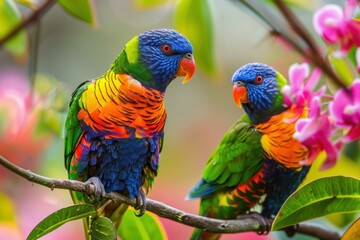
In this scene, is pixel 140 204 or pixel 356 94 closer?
pixel 356 94

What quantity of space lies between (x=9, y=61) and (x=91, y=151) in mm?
2395

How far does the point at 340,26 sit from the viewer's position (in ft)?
2.20

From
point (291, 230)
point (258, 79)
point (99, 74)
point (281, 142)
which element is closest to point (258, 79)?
point (258, 79)

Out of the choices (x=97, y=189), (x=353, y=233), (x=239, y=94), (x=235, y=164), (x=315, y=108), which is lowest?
(x=353, y=233)

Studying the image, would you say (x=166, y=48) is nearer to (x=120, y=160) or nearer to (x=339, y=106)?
(x=120, y=160)

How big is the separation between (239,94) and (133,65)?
317 millimetres

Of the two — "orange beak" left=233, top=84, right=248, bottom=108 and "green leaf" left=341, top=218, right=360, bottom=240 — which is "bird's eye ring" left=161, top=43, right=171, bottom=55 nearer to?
"orange beak" left=233, top=84, right=248, bottom=108

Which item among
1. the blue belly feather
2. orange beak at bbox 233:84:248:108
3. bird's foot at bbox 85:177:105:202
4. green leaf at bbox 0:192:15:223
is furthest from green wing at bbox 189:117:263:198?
green leaf at bbox 0:192:15:223

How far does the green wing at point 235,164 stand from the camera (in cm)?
158

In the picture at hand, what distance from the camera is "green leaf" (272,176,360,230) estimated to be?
95cm

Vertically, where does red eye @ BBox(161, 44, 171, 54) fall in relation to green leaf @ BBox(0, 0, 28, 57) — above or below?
below

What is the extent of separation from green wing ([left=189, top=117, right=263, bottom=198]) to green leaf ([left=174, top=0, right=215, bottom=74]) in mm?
386

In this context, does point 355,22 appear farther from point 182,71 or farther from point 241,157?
point 241,157

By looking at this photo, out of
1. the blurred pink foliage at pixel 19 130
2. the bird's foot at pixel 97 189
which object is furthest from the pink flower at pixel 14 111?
the bird's foot at pixel 97 189
